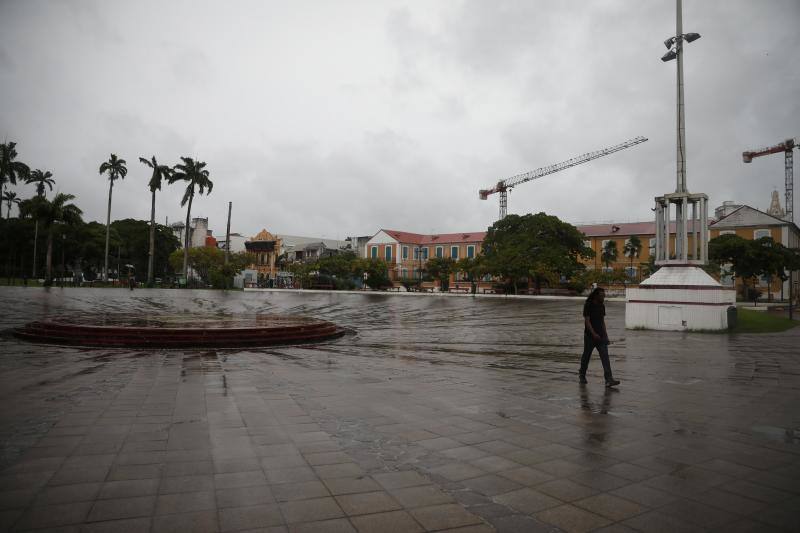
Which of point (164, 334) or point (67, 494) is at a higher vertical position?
point (164, 334)

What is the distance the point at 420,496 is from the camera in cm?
338

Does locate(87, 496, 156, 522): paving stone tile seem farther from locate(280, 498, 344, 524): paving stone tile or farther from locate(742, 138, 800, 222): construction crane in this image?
locate(742, 138, 800, 222): construction crane

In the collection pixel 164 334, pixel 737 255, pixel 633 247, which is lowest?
pixel 164 334

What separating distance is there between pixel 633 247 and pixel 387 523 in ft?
213

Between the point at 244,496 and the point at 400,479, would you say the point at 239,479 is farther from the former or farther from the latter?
the point at 400,479

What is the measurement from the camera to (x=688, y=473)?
3.84m

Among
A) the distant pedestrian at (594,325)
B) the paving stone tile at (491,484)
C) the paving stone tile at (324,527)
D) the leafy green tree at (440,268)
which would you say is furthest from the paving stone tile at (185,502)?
the leafy green tree at (440,268)

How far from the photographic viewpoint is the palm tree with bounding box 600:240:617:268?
6266cm

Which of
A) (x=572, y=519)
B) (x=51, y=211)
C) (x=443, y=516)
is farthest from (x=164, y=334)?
(x=51, y=211)

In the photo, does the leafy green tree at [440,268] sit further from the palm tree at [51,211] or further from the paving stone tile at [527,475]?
the paving stone tile at [527,475]

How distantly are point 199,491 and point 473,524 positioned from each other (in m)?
1.83

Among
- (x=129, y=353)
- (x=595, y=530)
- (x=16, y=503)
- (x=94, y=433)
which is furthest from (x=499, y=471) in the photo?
(x=129, y=353)

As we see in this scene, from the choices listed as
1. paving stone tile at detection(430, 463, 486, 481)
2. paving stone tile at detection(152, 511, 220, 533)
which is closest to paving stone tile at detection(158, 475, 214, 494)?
paving stone tile at detection(152, 511, 220, 533)

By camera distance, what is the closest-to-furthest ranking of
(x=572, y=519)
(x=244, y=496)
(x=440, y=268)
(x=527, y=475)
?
(x=572, y=519) → (x=244, y=496) → (x=527, y=475) → (x=440, y=268)
